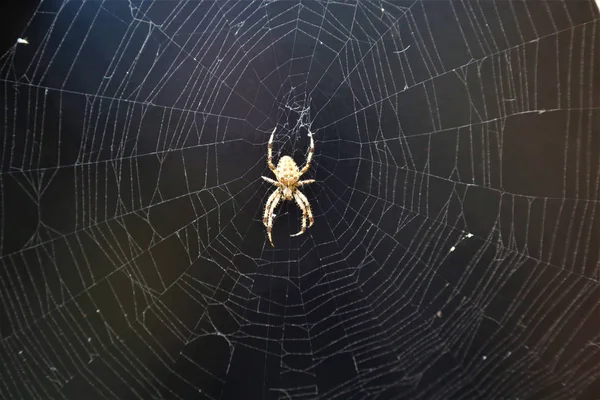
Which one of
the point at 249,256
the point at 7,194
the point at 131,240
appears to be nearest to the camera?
the point at 7,194

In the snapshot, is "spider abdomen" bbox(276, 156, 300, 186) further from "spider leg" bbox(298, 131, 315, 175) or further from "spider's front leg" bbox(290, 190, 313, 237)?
"spider's front leg" bbox(290, 190, 313, 237)

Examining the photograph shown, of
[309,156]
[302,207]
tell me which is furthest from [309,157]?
[302,207]

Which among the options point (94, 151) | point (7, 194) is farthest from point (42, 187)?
point (94, 151)

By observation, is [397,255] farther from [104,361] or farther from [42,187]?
[42,187]

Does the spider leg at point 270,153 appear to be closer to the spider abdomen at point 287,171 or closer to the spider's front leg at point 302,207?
the spider abdomen at point 287,171

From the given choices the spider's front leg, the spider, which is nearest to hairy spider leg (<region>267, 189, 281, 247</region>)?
the spider

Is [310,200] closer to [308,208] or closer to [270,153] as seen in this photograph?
[308,208]
